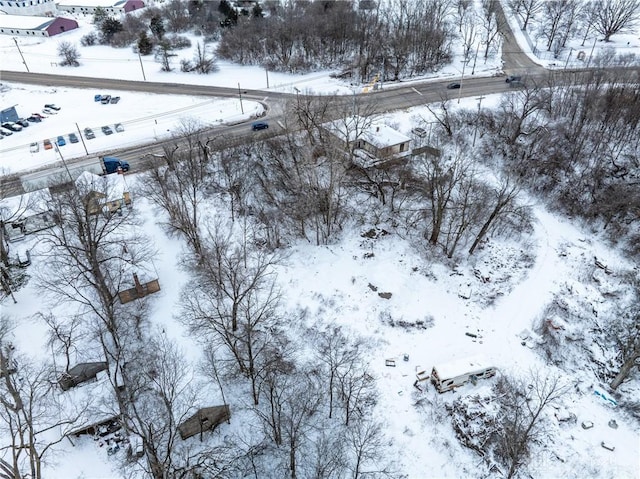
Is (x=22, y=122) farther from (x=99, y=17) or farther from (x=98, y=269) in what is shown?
(x=99, y=17)

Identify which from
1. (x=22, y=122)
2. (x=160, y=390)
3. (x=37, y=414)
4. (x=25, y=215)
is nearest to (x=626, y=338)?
(x=160, y=390)

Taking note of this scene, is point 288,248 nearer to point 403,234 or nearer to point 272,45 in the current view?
point 403,234

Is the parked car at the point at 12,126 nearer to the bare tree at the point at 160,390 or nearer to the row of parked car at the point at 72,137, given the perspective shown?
the row of parked car at the point at 72,137

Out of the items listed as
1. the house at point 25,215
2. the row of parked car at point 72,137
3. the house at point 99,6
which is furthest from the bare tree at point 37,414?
the house at point 99,6

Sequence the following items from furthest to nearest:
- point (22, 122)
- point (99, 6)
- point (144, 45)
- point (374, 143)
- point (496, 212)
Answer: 1. point (99, 6)
2. point (144, 45)
3. point (22, 122)
4. point (374, 143)
5. point (496, 212)

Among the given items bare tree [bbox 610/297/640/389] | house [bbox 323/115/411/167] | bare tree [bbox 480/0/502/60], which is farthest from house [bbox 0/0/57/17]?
bare tree [bbox 610/297/640/389]

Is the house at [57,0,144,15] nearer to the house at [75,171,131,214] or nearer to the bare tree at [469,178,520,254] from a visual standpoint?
the house at [75,171,131,214]
